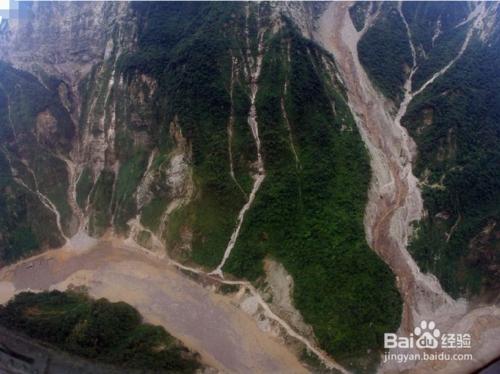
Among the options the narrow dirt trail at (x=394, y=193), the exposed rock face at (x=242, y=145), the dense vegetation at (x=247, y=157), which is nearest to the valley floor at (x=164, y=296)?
the exposed rock face at (x=242, y=145)

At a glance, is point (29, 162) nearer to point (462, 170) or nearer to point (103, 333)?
point (103, 333)

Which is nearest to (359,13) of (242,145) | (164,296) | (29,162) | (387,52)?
(387,52)

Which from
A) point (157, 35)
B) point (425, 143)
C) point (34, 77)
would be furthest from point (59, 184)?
point (425, 143)

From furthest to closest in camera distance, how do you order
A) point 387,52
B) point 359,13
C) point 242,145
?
point 359,13 → point 387,52 → point 242,145

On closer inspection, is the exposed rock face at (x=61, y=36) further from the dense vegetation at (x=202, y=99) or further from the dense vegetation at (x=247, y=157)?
the dense vegetation at (x=202, y=99)

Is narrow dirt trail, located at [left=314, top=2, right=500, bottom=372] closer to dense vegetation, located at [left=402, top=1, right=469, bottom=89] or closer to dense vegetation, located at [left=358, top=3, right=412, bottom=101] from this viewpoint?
dense vegetation, located at [left=358, top=3, right=412, bottom=101]
